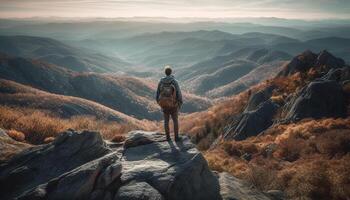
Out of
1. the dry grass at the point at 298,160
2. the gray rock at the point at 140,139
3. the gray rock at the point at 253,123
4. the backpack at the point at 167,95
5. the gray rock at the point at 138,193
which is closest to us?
the gray rock at the point at 138,193

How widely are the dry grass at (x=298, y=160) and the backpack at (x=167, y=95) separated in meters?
4.52

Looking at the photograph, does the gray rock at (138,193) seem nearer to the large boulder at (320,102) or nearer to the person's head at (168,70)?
the person's head at (168,70)

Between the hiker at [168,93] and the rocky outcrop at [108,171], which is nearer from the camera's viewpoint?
the rocky outcrop at [108,171]

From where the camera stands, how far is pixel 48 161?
14.6 meters

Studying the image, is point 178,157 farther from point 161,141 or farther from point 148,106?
point 148,106

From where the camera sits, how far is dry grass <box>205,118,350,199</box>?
14.4 meters

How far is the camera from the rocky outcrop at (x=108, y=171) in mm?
11766

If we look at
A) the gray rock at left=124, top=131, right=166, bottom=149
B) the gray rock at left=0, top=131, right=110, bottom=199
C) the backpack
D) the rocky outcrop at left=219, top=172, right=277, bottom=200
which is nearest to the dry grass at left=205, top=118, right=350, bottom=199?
the rocky outcrop at left=219, top=172, right=277, bottom=200

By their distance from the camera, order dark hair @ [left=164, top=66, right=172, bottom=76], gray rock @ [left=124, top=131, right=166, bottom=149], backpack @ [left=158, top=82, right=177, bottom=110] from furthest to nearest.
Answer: gray rock @ [left=124, top=131, right=166, bottom=149] → dark hair @ [left=164, top=66, right=172, bottom=76] → backpack @ [left=158, top=82, right=177, bottom=110]

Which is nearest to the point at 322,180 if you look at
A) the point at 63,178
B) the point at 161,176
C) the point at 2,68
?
the point at 161,176

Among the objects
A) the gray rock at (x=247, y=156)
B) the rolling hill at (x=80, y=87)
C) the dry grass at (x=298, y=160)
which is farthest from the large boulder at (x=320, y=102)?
the rolling hill at (x=80, y=87)

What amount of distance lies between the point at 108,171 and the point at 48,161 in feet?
11.9

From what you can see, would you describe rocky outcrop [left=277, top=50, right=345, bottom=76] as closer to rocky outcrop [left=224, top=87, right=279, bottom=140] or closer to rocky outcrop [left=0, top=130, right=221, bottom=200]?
rocky outcrop [left=224, top=87, right=279, bottom=140]

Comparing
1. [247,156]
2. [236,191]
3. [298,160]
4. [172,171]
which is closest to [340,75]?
[247,156]
